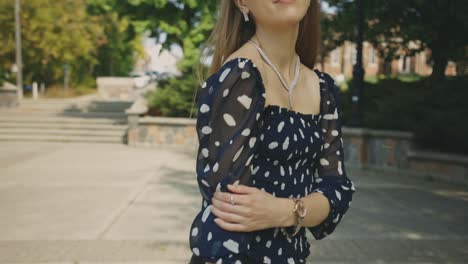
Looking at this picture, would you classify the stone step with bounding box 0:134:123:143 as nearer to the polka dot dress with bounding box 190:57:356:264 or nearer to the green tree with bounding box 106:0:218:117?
the green tree with bounding box 106:0:218:117

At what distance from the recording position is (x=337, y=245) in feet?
16.7

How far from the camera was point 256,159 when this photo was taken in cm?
134

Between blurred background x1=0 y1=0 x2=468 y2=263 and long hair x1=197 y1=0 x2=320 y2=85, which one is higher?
long hair x1=197 y1=0 x2=320 y2=85

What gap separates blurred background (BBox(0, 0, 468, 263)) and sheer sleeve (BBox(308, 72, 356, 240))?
0.49 m

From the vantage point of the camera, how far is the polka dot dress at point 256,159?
123cm

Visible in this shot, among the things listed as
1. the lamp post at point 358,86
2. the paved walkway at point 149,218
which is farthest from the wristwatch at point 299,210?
the lamp post at point 358,86

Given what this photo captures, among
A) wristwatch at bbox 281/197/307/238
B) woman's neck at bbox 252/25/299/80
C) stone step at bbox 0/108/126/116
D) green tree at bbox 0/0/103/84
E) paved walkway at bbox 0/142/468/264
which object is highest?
green tree at bbox 0/0/103/84

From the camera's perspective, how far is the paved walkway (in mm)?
4758

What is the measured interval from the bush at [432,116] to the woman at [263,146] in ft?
27.0

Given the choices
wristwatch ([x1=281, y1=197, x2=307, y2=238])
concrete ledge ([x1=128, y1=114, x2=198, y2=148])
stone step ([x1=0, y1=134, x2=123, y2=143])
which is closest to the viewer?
wristwatch ([x1=281, y1=197, x2=307, y2=238])

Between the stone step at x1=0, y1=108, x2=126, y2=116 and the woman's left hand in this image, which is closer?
the woman's left hand

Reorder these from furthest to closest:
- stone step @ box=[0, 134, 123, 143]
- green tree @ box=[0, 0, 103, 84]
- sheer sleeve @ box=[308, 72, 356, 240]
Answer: green tree @ box=[0, 0, 103, 84] < stone step @ box=[0, 134, 123, 143] < sheer sleeve @ box=[308, 72, 356, 240]

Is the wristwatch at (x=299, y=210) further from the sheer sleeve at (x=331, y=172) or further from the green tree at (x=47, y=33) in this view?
the green tree at (x=47, y=33)

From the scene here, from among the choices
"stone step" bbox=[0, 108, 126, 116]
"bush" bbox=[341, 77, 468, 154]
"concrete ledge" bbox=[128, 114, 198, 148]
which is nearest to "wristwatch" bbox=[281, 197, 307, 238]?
"bush" bbox=[341, 77, 468, 154]
